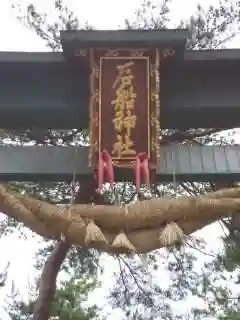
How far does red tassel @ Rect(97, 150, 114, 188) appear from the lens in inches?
123

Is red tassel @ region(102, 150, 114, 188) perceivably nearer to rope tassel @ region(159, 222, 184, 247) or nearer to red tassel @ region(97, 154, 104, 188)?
red tassel @ region(97, 154, 104, 188)

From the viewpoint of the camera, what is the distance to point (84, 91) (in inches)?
A: 139

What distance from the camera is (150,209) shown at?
112 inches

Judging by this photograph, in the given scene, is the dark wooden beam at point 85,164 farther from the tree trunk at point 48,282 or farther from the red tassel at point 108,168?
the tree trunk at point 48,282

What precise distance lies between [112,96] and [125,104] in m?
0.09

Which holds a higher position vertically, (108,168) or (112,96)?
(112,96)

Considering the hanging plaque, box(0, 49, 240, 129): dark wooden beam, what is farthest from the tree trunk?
the hanging plaque

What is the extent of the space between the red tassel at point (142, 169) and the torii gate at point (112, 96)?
5 centimetres

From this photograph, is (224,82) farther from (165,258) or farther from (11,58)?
(165,258)

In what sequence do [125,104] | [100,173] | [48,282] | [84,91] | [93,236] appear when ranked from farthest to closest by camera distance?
[48,282], [84,91], [125,104], [100,173], [93,236]

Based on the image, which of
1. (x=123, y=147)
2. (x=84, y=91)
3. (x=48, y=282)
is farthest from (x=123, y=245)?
(x=48, y=282)

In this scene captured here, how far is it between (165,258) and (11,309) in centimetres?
207

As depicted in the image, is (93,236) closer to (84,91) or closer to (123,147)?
(123,147)

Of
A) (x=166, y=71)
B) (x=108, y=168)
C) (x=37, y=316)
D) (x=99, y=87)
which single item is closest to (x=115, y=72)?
(x=99, y=87)
